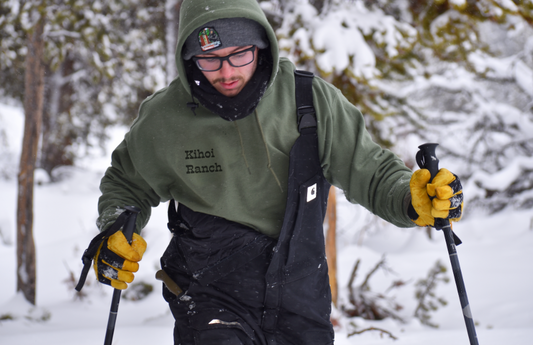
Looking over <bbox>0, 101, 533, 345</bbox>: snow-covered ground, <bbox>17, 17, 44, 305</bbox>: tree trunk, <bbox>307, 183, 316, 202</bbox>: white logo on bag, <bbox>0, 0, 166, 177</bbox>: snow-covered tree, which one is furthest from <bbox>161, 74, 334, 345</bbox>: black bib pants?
<bbox>17, 17, 44, 305</bbox>: tree trunk

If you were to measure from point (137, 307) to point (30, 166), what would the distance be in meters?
2.86

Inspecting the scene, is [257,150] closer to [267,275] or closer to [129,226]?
[267,275]

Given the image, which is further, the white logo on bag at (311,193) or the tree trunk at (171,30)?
the tree trunk at (171,30)

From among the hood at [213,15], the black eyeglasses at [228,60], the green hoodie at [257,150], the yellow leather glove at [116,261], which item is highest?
the hood at [213,15]

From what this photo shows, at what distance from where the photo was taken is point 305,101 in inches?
78.7

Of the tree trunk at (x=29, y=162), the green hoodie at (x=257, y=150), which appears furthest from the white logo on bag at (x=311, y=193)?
the tree trunk at (x=29, y=162)

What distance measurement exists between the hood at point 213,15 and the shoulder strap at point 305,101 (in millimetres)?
137

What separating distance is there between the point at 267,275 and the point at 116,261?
696mm

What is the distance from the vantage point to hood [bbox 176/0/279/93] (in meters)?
1.98

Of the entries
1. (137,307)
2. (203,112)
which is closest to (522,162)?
(137,307)

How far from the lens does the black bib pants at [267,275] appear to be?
1.96m

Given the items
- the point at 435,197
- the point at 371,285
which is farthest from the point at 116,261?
the point at 371,285

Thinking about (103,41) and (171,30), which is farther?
(103,41)

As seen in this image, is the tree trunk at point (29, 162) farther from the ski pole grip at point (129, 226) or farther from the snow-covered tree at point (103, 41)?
the ski pole grip at point (129, 226)
